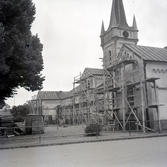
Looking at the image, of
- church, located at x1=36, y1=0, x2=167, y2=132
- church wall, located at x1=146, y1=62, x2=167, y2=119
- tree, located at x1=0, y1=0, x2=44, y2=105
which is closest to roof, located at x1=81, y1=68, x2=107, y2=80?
church, located at x1=36, y1=0, x2=167, y2=132

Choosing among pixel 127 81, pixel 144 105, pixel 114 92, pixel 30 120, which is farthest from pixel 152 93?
pixel 30 120

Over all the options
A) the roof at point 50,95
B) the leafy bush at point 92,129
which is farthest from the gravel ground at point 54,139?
the roof at point 50,95

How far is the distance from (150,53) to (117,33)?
28154 millimetres

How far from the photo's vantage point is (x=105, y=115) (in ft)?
97.1

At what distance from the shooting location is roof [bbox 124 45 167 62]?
25.0 m

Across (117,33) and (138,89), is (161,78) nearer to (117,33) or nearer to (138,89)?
(138,89)

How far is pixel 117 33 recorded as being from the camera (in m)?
53.5

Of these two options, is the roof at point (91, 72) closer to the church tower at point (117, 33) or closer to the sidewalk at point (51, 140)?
the church tower at point (117, 33)

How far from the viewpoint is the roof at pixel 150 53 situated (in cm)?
2495

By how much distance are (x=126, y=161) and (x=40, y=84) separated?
15227mm

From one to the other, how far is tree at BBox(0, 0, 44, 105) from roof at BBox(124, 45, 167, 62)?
1097 cm

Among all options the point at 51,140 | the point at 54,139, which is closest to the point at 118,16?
the point at 54,139

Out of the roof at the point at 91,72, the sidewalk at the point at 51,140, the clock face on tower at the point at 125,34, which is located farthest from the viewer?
the clock face on tower at the point at 125,34

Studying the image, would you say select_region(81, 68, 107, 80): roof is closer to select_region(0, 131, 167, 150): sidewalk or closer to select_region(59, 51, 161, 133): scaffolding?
select_region(59, 51, 161, 133): scaffolding
